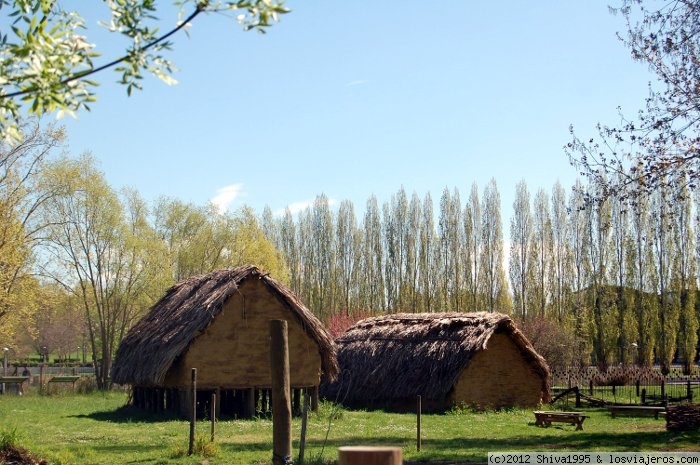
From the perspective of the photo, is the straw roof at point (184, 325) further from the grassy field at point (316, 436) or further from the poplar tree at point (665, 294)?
the poplar tree at point (665, 294)

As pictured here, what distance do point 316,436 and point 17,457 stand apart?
7607mm

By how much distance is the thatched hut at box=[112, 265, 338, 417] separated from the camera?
2520cm

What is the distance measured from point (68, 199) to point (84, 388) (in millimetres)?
10300

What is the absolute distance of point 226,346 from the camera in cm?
2567

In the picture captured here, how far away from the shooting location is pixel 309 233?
69250 mm

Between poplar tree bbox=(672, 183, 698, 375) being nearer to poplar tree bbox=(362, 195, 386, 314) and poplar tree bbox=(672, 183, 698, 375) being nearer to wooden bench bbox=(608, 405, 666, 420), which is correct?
poplar tree bbox=(362, 195, 386, 314)

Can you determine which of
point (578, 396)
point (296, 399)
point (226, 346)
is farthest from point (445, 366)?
point (226, 346)

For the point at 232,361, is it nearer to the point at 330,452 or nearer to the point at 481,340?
the point at 481,340

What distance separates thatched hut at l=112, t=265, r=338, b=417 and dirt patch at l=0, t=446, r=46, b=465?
10.6 meters

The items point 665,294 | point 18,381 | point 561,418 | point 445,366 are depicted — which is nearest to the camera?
point 561,418

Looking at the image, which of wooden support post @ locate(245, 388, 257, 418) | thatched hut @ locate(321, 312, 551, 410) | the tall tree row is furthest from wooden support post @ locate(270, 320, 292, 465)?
the tall tree row

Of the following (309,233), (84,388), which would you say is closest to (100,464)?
(84,388)

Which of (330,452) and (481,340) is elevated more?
(481,340)

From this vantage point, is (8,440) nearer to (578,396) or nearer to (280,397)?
(280,397)
